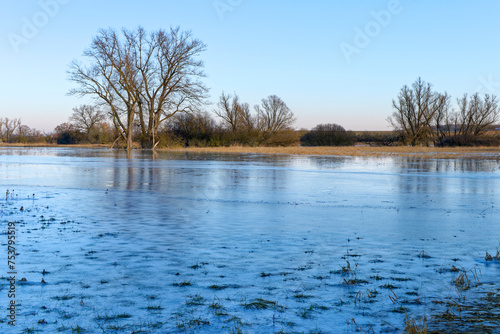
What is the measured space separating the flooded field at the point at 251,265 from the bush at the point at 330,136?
70995mm

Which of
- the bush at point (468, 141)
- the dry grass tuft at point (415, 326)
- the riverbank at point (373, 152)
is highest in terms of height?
the bush at point (468, 141)

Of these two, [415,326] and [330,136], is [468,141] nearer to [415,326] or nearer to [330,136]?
[330,136]

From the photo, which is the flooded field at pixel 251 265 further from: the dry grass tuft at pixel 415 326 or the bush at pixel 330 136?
the bush at pixel 330 136

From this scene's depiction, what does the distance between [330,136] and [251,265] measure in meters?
79.4

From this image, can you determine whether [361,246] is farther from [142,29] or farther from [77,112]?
[77,112]

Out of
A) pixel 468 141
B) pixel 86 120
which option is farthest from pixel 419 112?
pixel 86 120

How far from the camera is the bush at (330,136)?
272 feet

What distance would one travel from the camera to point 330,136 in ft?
275

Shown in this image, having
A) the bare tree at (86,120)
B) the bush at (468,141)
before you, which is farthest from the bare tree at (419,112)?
the bare tree at (86,120)

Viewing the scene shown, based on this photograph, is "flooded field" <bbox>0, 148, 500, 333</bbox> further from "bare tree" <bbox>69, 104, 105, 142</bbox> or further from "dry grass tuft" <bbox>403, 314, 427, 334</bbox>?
"bare tree" <bbox>69, 104, 105, 142</bbox>

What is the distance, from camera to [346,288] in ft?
17.1

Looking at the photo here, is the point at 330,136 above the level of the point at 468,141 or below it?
above

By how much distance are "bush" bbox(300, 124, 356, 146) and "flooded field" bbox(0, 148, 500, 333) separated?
7100 cm

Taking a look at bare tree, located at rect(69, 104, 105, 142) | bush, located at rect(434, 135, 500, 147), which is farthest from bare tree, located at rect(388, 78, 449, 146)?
bare tree, located at rect(69, 104, 105, 142)
